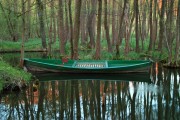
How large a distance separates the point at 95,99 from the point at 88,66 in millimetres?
7075

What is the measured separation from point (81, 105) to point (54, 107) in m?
0.91

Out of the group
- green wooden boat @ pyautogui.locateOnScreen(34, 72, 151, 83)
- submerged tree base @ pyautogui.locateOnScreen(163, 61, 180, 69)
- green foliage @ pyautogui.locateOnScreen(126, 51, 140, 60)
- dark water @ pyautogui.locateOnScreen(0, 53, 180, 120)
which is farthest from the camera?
green foliage @ pyautogui.locateOnScreen(126, 51, 140, 60)

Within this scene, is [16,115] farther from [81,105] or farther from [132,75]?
[132,75]

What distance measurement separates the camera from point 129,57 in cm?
2161

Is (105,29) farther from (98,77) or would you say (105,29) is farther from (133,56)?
(98,77)

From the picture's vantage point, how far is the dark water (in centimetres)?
876

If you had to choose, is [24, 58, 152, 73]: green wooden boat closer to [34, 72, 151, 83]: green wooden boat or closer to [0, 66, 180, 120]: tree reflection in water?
[34, 72, 151, 83]: green wooden boat

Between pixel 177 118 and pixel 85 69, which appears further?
pixel 85 69

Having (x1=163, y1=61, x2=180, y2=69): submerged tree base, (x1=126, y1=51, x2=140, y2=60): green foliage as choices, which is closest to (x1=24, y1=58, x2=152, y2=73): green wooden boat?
(x1=163, y1=61, x2=180, y2=69): submerged tree base

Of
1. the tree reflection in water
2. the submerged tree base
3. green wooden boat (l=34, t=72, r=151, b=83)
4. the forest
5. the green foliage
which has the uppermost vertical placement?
the forest

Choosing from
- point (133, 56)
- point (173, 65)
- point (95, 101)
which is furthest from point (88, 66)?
point (95, 101)

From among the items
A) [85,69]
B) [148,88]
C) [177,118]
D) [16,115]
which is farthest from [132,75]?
[16,115]

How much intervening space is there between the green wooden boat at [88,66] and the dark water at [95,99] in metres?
1.50

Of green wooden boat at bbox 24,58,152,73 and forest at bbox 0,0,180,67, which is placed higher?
forest at bbox 0,0,180,67
